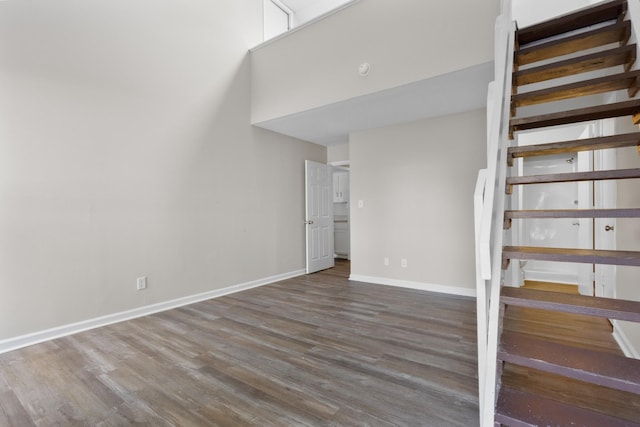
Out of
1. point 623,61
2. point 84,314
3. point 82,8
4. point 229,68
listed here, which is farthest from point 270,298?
point 623,61

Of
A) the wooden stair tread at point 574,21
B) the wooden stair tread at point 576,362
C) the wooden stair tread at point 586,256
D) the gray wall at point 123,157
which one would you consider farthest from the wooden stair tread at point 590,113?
the gray wall at point 123,157

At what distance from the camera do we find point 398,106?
3.63m

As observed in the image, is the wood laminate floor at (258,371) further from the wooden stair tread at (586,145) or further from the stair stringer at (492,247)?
the wooden stair tread at (586,145)

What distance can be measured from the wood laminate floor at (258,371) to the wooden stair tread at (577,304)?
0.69 m

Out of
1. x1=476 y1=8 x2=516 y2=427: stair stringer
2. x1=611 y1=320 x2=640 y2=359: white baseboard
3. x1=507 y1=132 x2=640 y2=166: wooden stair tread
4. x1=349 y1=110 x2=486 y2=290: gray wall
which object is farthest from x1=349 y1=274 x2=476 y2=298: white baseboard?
x1=476 y1=8 x2=516 y2=427: stair stringer

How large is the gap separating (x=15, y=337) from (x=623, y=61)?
4962mm

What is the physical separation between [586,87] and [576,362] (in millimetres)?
1594

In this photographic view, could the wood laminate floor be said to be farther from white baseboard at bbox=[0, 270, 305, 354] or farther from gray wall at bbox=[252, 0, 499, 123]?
gray wall at bbox=[252, 0, 499, 123]

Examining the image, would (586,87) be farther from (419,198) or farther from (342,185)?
(342,185)

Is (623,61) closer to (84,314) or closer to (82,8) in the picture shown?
(82,8)

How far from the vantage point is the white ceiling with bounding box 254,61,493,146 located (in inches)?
118

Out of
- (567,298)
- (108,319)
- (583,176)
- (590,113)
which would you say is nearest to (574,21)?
(590,113)

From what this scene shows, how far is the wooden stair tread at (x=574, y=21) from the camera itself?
2082 millimetres

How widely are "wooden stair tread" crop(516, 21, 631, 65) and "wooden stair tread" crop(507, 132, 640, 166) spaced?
2.95 feet
